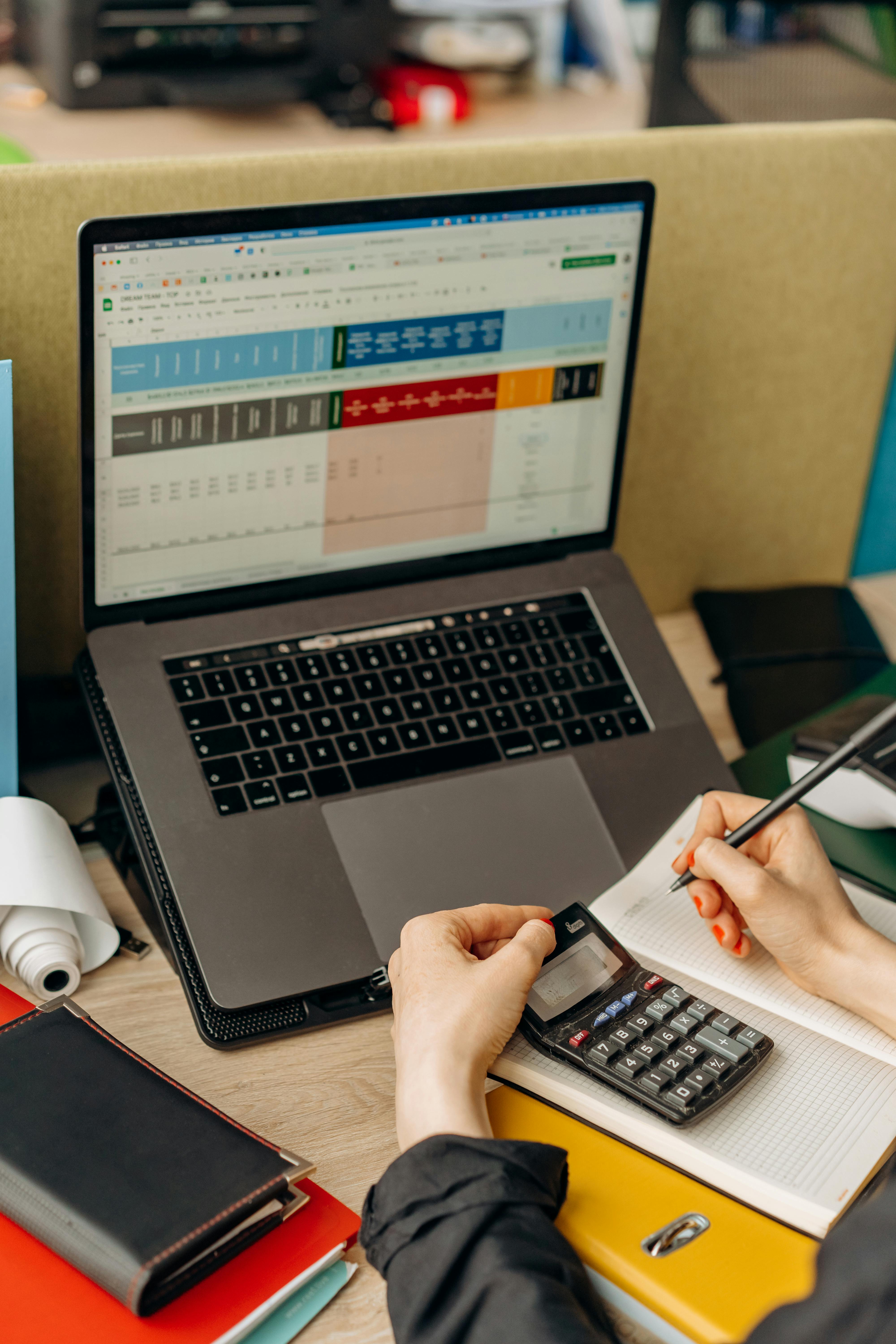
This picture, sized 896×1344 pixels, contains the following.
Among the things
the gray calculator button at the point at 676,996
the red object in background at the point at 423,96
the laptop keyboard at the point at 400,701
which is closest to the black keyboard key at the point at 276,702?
the laptop keyboard at the point at 400,701

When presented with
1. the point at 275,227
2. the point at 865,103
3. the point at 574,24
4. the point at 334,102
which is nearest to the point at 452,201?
the point at 275,227

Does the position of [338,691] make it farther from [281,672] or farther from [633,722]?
[633,722]

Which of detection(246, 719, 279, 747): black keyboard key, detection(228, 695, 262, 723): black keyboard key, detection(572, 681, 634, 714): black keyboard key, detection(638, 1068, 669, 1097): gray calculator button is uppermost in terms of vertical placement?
detection(228, 695, 262, 723): black keyboard key

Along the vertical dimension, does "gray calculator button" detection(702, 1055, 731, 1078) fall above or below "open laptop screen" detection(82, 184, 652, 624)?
Answer: below

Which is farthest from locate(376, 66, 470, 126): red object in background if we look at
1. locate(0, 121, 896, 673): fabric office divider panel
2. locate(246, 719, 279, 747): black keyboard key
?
locate(246, 719, 279, 747): black keyboard key

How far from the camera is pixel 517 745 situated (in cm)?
89

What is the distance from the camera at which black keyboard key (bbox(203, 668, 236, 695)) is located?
84cm

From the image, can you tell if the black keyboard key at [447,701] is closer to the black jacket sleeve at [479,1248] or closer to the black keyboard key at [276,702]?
the black keyboard key at [276,702]

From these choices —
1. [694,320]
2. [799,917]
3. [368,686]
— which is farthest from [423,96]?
[799,917]

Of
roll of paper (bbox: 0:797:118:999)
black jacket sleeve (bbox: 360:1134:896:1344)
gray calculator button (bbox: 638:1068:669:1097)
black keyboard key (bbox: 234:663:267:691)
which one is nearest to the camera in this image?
black jacket sleeve (bbox: 360:1134:896:1344)

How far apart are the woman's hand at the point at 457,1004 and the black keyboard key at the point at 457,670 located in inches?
8.8

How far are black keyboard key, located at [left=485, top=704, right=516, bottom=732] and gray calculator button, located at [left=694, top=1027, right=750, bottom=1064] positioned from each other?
278 millimetres

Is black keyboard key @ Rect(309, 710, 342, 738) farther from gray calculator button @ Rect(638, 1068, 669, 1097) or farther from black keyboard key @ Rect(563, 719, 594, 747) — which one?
gray calculator button @ Rect(638, 1068, 669, 1097)

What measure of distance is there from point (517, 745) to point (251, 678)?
0.19 metres
